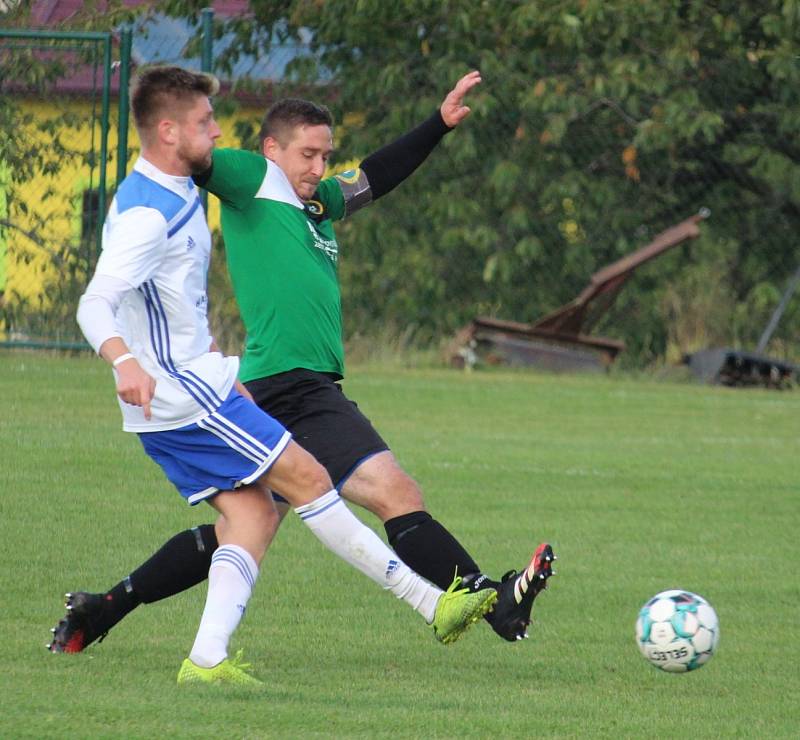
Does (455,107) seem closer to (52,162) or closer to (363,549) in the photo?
(363,549)

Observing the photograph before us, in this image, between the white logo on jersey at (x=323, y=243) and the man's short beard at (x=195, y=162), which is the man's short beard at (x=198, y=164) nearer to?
the man's short beard at (x=195, y=162)

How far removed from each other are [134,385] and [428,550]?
4.96 ft

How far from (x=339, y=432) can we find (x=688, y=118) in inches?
459

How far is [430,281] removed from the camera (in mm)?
17000

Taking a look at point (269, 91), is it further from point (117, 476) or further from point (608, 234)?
point (117, 476)

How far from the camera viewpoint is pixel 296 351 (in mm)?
5980

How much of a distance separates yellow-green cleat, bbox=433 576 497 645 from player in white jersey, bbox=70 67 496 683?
0.01 meters

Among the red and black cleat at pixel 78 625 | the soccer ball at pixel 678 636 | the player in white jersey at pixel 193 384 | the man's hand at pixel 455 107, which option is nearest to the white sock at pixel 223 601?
the player in white jersey at pixel 193 384

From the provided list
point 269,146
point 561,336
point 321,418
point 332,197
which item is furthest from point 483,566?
point 561,336

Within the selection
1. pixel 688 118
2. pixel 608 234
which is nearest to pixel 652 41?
pixel 688 118

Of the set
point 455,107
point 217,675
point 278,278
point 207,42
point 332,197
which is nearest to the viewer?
point 217,675

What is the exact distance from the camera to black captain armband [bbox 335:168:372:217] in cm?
643

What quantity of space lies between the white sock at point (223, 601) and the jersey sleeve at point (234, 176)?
121 centimetres

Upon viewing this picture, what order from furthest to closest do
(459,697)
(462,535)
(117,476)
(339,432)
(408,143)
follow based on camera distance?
1. (117,476)
2. (462,535)
3. (408,143)
4. (339,432)
5. (459,697)
